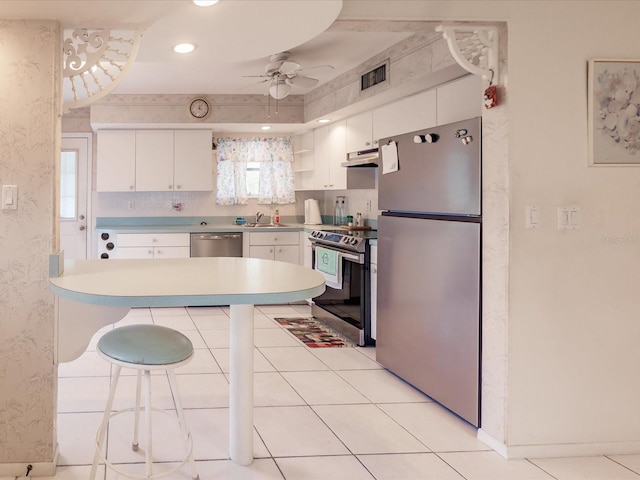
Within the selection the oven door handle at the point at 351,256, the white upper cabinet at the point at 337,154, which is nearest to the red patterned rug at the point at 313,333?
the oven door handle at the point at 351,256

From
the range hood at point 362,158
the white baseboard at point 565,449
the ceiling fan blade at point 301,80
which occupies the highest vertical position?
the ceiling fan blade at point 301,80

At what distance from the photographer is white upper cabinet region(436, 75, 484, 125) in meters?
3.19

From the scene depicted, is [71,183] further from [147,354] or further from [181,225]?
[147,354]

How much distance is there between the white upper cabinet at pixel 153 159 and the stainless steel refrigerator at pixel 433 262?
326 centimetres

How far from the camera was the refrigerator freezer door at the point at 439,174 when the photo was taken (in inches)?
108

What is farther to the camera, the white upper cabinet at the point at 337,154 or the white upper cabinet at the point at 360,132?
the white upper cabinet at the point at 337,154

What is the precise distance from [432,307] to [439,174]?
743mm

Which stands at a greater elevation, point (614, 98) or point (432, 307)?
point (614, 98)

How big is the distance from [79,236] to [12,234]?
15.1ft

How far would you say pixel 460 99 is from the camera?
131 inches

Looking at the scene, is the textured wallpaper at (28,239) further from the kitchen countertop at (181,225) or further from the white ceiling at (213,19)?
the kitchen countertop at (181,225)

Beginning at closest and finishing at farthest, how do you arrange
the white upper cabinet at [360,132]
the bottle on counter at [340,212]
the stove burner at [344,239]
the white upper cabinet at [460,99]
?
the white upper cabinet at [460,99] < the stove burner at [344,239] < the white upper cabinet at [360,132] < the bottle on counter at [340,212]

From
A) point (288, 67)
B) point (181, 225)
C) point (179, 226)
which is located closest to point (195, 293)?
point (288, 67)

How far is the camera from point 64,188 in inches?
264
